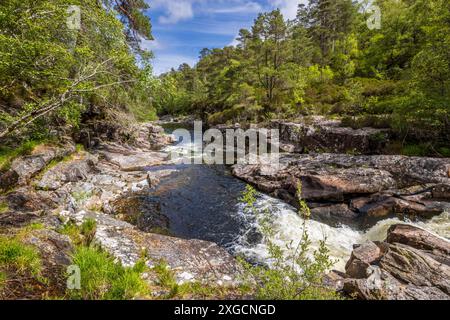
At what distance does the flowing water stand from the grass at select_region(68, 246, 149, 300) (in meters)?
3.92

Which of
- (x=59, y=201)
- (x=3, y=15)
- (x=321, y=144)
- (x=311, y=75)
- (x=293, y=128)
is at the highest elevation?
(x=311, y=75)

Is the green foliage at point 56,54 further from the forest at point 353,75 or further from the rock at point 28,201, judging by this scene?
the rock at point 28,201

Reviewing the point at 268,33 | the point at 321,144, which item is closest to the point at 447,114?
the point at 321,144

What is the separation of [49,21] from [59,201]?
7.59 metres

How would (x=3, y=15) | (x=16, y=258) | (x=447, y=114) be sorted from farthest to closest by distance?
1. (x=447, y=114)
2. (x=3, y=15)
3. (x=16, y=258)

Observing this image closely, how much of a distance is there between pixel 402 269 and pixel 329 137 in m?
15.1

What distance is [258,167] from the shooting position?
1642 centimetres

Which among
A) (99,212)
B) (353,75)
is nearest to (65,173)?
(99,212)

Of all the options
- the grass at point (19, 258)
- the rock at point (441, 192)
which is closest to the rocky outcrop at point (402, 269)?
the rock at point (441, 192)

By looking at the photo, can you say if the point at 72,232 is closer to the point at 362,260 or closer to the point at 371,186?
the point at 362,260

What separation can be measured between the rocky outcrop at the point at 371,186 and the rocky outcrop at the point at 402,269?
342 cm

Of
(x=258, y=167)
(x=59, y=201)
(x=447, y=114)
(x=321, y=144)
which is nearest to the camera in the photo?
(x=59, y=201)

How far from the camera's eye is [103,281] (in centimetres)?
443
